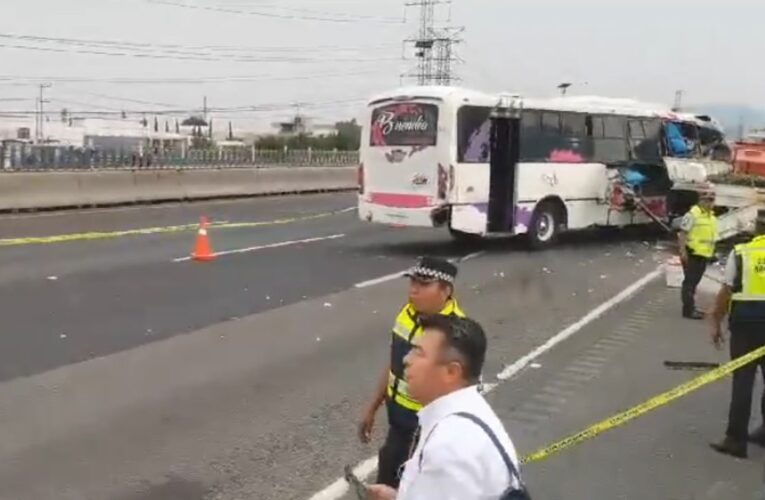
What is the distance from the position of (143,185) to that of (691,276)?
60.8 feet

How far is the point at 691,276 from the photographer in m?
12.4

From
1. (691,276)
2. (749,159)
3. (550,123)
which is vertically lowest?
(691,276)

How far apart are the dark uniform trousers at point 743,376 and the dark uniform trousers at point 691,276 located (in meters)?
5.58

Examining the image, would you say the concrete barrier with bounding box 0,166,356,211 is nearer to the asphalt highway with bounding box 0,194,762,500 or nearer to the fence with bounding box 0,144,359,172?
the fence with bounding box 0,144,359,172

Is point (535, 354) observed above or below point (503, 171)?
below

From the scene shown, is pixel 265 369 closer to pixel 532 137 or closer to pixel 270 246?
pixel 270 246

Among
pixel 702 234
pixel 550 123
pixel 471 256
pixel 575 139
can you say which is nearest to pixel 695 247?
pixel 702 234

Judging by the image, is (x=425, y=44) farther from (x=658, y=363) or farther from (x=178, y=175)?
(x=658, y=363)

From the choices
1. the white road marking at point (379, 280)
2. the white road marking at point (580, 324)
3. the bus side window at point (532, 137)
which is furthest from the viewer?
the bus side window at point (532, 137)


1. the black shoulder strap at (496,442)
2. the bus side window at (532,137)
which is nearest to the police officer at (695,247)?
the bus side window at (532,137)

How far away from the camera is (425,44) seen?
289ft

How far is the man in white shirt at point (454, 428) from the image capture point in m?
2.53

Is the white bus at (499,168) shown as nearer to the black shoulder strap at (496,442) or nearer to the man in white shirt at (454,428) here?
the man in white shirt at (454,428)

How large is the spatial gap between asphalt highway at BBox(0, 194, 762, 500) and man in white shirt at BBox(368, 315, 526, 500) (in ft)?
10.3
